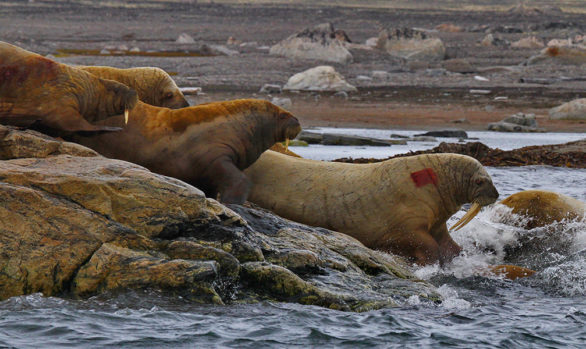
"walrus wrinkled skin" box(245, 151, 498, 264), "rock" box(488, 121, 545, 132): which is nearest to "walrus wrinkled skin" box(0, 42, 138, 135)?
"walrus wrinkled skin" box(245, 151, 498, 264)

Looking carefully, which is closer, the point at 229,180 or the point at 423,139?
the point at 229,180

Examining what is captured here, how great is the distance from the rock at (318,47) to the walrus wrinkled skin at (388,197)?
38.1 meters

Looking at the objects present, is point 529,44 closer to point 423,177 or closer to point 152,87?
point 152,87

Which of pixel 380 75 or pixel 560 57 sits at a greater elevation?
pixel 560 57

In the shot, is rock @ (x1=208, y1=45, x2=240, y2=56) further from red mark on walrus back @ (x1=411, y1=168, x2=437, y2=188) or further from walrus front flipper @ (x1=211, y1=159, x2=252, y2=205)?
walrus front flipper @ (x1=211, y1=159, x2=252, y2=205)

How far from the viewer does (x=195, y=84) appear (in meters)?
33.9

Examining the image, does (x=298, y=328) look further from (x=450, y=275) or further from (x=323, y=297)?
(x=450, y=275)

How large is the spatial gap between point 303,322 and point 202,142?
9.58 ft

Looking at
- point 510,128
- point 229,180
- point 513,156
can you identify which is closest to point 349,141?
point 513,156

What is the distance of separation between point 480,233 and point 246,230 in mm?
3785

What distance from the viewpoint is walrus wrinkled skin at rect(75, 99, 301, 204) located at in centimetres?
845

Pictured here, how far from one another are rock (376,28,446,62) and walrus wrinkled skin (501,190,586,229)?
39.4 meters

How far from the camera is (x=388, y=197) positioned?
909cm

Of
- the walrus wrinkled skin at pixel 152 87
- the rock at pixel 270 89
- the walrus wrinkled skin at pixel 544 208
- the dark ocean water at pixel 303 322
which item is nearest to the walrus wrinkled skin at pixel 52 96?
the walrus wrinkled skin at pixel 152 87
